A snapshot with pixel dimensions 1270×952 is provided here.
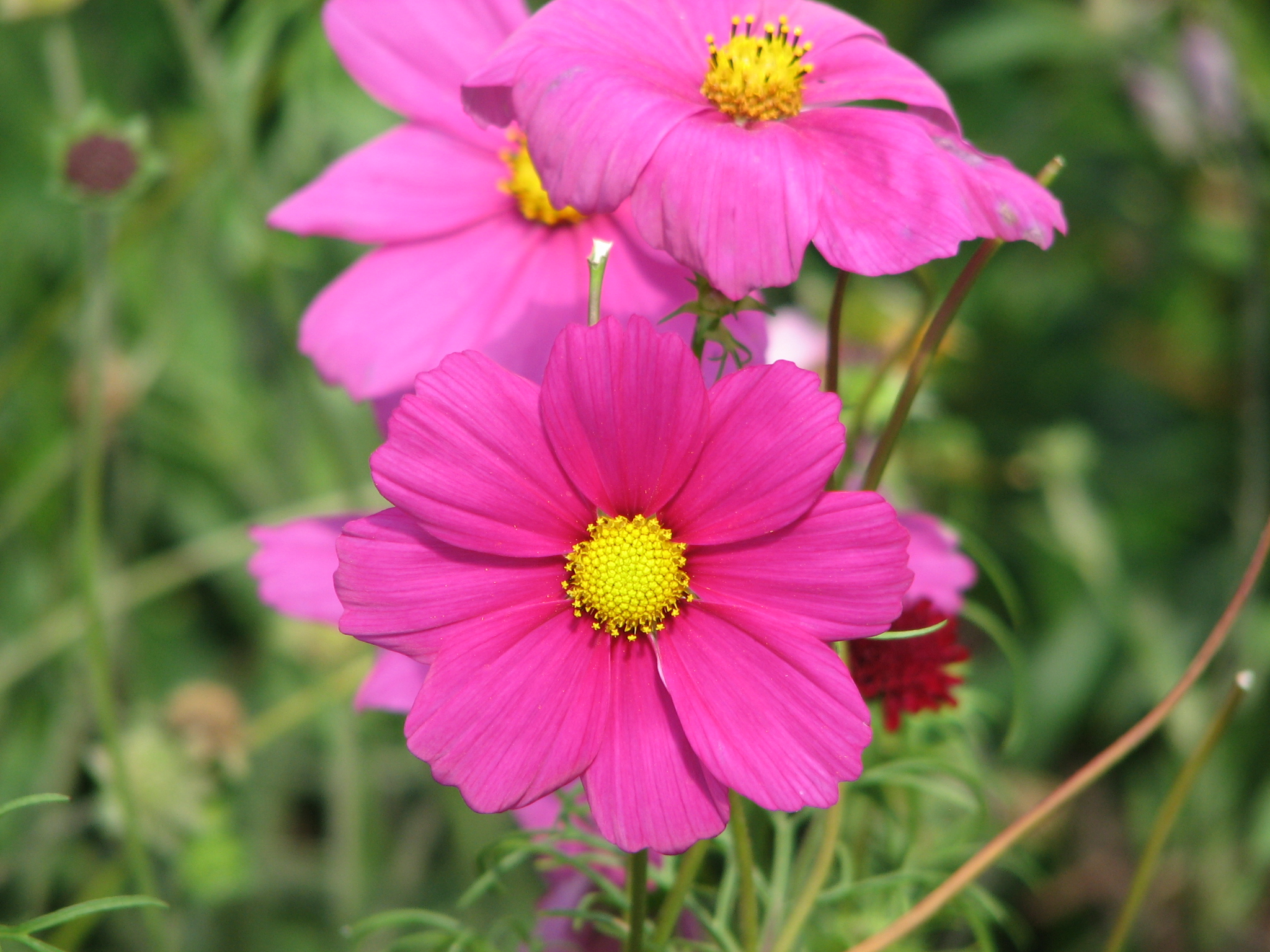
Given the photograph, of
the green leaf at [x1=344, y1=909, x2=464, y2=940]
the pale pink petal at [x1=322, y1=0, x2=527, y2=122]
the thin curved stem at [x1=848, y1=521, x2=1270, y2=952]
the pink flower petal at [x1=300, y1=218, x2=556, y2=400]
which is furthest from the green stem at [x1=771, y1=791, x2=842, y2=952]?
the pale pink petal at [x1=322, y1=0, x2=527, y2=122]

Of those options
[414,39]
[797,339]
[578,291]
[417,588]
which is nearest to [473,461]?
[417,588]

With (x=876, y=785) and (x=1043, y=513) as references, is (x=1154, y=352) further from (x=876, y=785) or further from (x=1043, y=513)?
(x=876, y=785)

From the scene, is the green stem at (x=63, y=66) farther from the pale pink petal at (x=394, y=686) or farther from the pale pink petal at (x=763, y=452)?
the pale pink petal at (x=763, y=452)

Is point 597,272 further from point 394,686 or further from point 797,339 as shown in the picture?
point 797,339

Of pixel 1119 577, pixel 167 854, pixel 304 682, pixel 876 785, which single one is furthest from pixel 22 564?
pixel 1119 577

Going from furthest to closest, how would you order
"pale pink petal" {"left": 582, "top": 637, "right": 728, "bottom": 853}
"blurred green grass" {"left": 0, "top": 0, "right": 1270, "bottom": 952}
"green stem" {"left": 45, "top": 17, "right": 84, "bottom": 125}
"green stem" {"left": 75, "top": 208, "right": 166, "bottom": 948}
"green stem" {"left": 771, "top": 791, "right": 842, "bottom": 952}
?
"blurred green grass" {"left": 0, "top": 0, "right": 1270, "bottom": 952}, "green stem" {"left": 45, "top": 17, "right": 84, "bottom": 125}, "green stem" {"left": 75, "top": 208, "right": 166, "bottom": 948}, "green stem" {"left": 771, "top": 791, "right": 842, "bottom": 952}, "pale pink petal" {"left": 582, "top": 637, "right": 728, "bottom": 853}

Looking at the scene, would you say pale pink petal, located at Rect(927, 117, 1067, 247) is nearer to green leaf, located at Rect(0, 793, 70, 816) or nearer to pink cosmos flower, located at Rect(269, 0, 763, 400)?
pink cosmos flower, located at Rect(269, 0, 763, 400)

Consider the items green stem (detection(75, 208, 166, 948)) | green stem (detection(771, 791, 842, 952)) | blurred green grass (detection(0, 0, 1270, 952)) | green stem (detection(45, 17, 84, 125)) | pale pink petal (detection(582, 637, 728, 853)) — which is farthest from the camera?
blurred green grass (detection(0, 0, 1270, 952))
